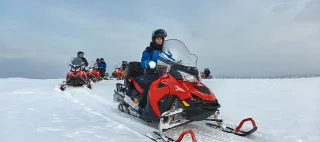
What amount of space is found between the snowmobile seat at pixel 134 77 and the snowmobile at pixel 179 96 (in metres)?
0.86

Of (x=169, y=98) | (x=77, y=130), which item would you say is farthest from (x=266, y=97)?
(x=77, y=130)

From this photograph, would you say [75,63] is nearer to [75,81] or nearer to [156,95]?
[75,81]

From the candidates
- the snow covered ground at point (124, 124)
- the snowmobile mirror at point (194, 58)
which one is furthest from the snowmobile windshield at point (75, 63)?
the snowmobile mirror at point (194, 58)

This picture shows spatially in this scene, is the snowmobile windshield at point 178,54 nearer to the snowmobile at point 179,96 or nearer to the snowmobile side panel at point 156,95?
the snowmobile at point 179,96

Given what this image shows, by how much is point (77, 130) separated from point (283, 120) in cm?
376

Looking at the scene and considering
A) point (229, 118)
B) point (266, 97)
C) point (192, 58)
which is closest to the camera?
point (192, 58)

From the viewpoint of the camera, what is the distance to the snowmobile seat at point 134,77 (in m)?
5.69

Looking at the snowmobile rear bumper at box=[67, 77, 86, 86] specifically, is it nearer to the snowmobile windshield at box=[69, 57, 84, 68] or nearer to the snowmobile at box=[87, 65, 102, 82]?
the snowmobile windshield at box=[69, 57, 84, 68]

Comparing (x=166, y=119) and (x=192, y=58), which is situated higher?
(x=192, y=58)

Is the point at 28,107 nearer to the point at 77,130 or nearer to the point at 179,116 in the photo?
the point at 77,130

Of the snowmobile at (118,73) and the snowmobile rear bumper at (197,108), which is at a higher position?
the snowmobile at (118,73)

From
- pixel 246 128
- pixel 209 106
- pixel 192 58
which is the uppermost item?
pixel 192 58

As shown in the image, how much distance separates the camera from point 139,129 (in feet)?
15.1

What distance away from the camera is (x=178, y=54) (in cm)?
460
